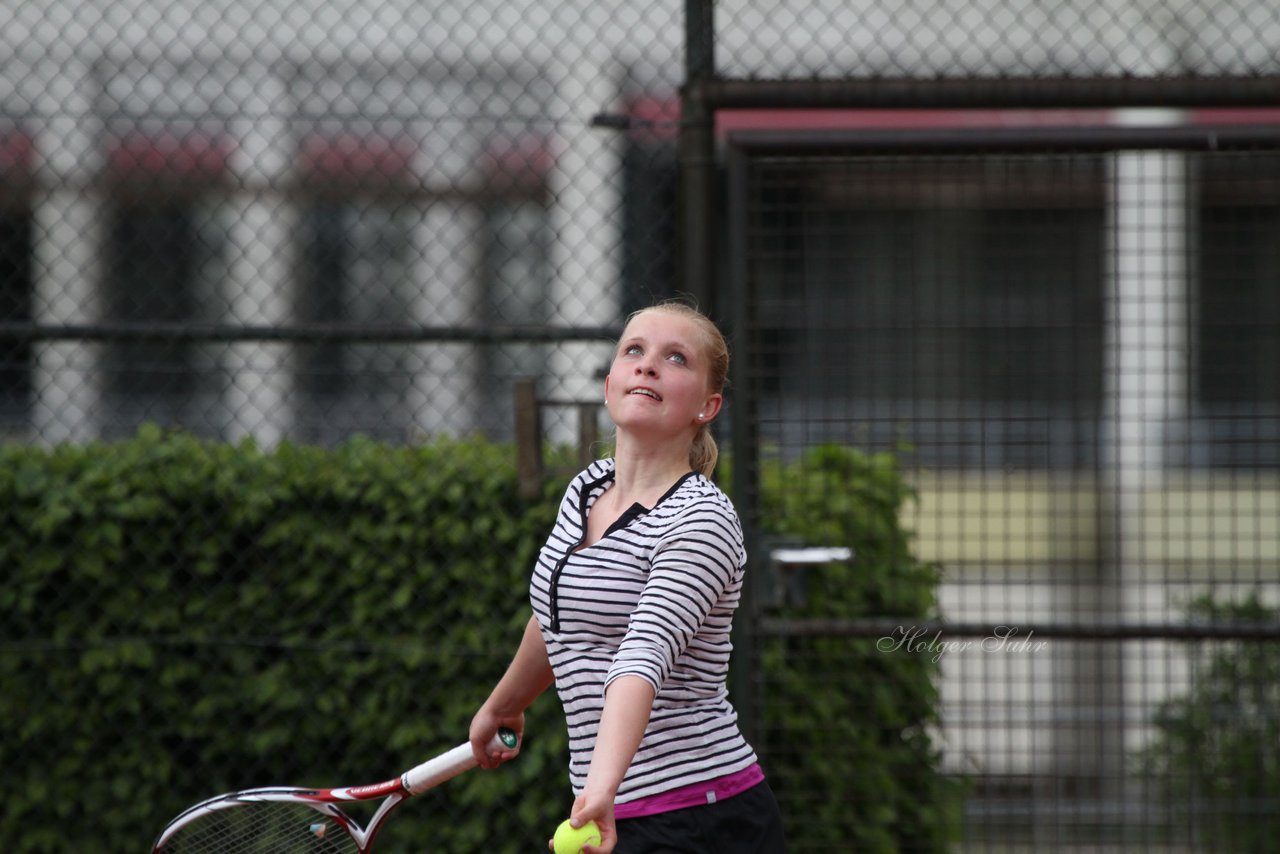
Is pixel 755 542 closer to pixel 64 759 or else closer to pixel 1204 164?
pixel 1204 164

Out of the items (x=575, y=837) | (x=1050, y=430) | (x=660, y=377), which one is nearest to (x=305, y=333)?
(x=660, y=377)

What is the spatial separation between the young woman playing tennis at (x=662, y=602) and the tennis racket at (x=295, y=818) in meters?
0.25

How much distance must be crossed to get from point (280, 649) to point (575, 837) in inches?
86.3

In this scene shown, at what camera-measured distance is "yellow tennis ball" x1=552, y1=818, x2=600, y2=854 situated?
1.87 metres

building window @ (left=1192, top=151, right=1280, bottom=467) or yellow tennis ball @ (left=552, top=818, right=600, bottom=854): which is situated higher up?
building window @ (left=1192, top=151, right=1280, bottom=467)

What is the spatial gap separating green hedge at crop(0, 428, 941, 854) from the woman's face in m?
1.53

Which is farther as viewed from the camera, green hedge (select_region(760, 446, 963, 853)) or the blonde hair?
green hedge (select_region(760, 446, 963, 853))

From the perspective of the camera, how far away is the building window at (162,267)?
21.1ft

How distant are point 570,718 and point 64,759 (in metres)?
2.19

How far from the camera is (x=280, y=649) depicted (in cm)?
387

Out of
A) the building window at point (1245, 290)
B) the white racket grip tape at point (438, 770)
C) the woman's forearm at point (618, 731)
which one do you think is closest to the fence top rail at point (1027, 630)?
the building window at point (1245, 290)

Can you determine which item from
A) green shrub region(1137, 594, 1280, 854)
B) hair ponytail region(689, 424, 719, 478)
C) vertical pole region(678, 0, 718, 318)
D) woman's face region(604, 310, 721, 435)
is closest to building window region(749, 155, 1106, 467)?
vertical pole region(678, 0, 718, 318)

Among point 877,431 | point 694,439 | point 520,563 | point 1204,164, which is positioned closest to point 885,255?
point 877,431

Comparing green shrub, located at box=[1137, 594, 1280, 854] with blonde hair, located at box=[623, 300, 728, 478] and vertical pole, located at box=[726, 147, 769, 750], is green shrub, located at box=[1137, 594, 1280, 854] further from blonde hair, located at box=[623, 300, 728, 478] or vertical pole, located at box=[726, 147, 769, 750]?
blonde hair, located at box=[623, 300, 728, 478]
